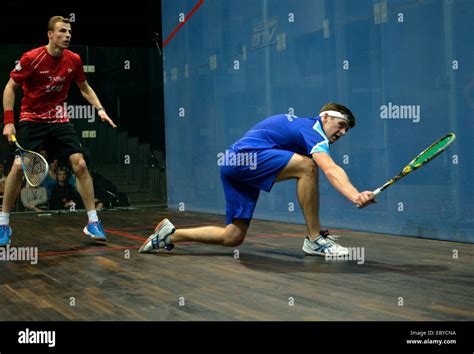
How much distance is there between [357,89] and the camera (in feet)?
13.3

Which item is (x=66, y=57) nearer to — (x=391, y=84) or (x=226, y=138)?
(x=391, y=84)

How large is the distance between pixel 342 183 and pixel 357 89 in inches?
68.5

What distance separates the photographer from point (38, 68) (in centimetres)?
347

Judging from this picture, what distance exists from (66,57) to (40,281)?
148 centimetres

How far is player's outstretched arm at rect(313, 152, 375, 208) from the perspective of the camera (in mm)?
2264

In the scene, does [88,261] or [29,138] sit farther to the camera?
[29,138]

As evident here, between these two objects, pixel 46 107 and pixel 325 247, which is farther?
pixel 46 107

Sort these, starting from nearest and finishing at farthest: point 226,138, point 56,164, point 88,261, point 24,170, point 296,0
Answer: point 88,261
point 24,170
point 296,0
point 226,138
point 56,164

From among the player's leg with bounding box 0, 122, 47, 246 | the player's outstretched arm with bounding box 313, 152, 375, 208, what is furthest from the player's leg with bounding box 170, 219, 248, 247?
the player's leg with bounding box 0, 122, 47, 246

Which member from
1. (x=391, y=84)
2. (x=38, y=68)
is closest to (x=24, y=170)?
(x=38, y=68)

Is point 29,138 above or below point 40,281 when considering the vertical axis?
above

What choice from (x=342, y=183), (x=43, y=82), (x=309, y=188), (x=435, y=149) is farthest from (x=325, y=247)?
(x=43, y=82)

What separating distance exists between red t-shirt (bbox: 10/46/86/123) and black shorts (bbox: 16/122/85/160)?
0.03 m

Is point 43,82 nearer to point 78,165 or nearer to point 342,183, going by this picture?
point 78,165
